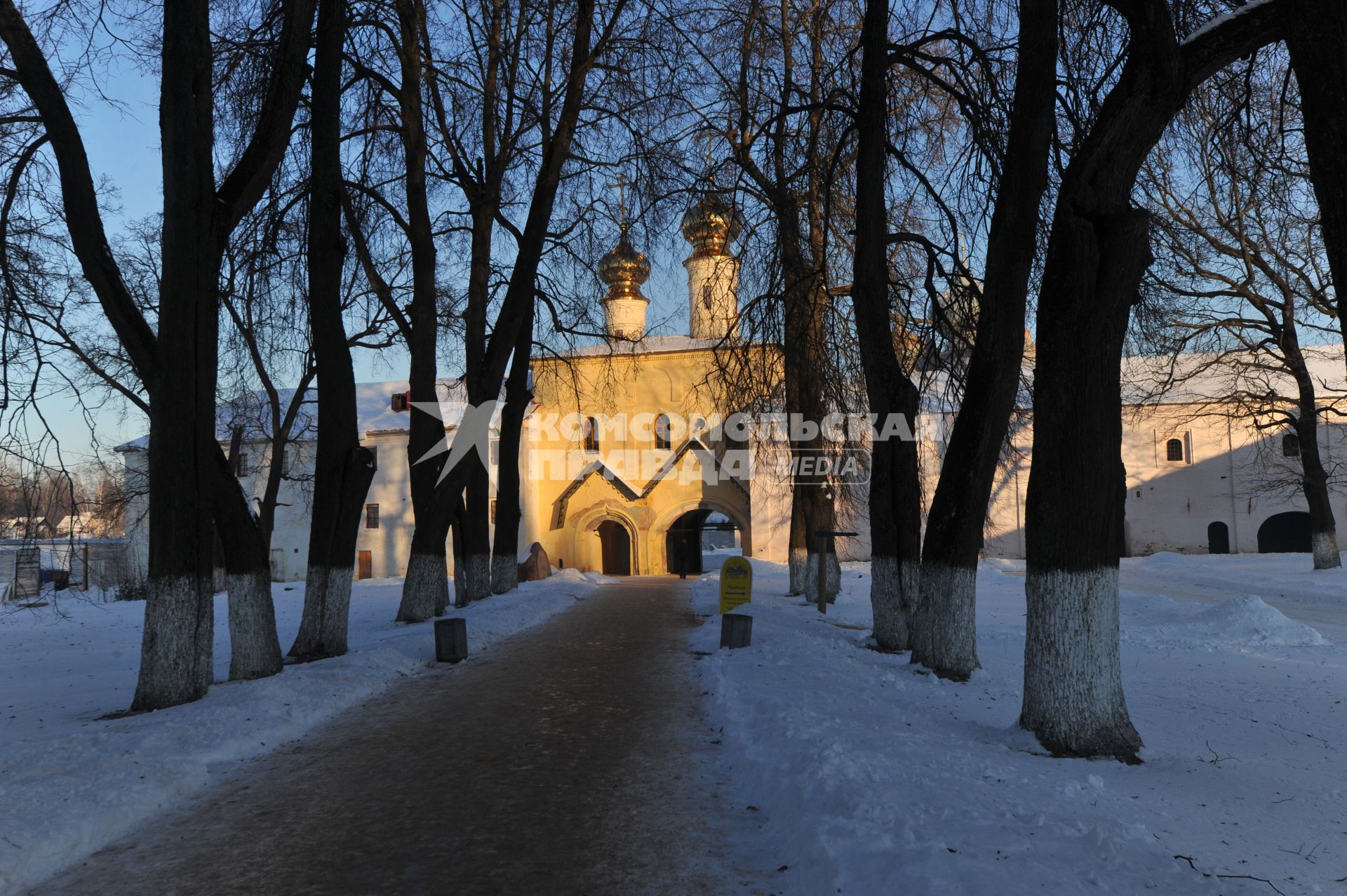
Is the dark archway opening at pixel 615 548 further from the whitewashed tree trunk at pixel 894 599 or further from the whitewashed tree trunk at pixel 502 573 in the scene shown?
the whitewashed tree trunk at pixel 894 599

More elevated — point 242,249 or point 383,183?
point 383,183

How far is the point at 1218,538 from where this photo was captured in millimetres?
40531

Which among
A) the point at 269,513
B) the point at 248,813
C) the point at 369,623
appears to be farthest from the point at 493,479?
the point at 248,813

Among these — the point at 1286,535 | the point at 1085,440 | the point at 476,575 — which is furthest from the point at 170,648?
the point at 1286,535

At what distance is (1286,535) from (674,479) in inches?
1088

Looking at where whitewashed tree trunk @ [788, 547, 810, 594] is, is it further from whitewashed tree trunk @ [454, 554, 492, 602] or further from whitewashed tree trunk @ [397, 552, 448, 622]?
whitewashed tree trunk @ [397, 552, 448, 622]

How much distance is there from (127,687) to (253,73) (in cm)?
747

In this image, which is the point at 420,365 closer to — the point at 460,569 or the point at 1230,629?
the point at 460,569

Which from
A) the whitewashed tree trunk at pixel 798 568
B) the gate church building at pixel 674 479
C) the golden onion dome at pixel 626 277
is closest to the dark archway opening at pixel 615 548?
the gate church building at pixel 674 479

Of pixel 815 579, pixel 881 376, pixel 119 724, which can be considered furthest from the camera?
pixel 815 579

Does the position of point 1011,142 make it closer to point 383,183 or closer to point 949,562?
point 949,562

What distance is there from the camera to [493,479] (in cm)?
3975

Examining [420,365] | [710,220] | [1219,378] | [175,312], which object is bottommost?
[175,312]

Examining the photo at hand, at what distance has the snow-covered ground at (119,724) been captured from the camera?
17.4 ft
